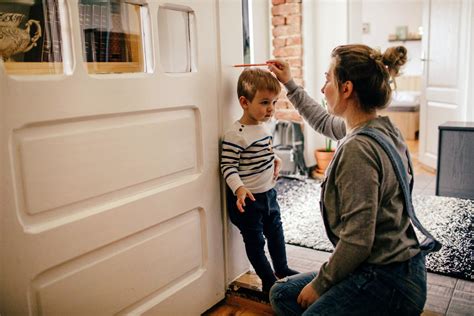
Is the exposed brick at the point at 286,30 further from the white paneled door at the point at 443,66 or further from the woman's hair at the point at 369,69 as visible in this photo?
the woman's hair at the point at 369,69

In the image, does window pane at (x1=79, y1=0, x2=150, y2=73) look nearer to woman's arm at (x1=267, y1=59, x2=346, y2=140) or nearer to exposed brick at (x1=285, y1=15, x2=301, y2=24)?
woman's arm at (x1=267, y1=59, x2=346, y2=140)

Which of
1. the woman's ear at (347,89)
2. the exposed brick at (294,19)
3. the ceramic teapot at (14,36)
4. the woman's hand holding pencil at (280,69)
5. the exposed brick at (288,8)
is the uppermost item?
the exposed brick at (288,8)

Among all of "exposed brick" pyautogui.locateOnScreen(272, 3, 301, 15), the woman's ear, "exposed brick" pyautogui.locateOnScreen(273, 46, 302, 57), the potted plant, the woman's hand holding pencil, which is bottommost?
the potted plant

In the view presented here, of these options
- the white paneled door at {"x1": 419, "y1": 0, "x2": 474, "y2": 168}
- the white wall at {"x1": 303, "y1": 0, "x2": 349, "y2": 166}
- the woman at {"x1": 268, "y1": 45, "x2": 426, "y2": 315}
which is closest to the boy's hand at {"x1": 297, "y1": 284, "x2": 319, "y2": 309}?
the woman at {"x1": 268, "y1": 45, "x2": 426, "y2": 315}

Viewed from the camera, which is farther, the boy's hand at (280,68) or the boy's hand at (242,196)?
the boy's hand at (280,68)

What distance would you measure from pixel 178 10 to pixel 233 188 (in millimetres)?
625

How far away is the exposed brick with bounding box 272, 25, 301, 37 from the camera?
158 inches

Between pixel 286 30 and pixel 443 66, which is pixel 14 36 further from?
pixel 443 66

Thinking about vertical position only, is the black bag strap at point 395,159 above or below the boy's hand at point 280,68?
below

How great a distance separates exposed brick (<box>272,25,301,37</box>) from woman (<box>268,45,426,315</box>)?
2.90 meters

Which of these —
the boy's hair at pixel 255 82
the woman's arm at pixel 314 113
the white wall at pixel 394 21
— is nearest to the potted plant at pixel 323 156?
the woman's arm at pixel 314 113

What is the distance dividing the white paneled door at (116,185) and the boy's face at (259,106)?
0.12 meters

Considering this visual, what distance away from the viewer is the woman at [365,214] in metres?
1.13

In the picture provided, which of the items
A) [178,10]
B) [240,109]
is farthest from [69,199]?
[240,109]
